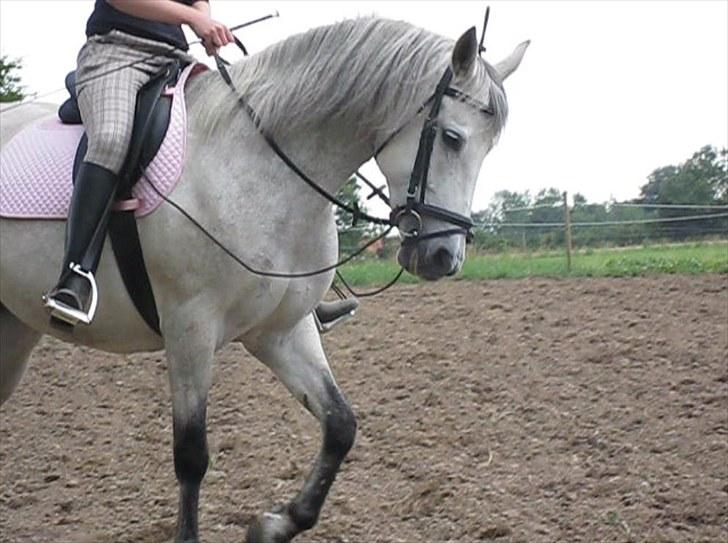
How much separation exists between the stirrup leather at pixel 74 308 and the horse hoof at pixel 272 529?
106 centimetres

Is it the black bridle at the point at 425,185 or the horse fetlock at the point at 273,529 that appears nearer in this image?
the black bridle at the point at 425,185

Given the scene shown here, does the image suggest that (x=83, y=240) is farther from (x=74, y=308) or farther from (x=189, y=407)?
(x=189, y=407)

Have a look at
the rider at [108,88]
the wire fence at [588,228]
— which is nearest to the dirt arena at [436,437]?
the rider at [108,88]

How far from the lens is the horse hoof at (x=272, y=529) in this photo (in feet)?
13.1

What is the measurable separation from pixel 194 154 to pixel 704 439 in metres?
3.73

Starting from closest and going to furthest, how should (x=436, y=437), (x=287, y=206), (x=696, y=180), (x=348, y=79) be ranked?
(x=348, y=79), (x=287, y=206), (x=436, y=437), (x=696, y=180)

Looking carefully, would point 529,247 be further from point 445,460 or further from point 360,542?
point 360,542

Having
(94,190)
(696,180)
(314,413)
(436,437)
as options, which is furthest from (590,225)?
(696,180)

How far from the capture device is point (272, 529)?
4016 millimetres

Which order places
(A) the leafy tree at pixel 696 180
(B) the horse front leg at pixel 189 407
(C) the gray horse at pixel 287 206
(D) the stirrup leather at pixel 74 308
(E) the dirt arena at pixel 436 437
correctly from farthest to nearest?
(A) the leafy tree at pixel 696 180, (E) the dirt arena at pixel 436 437, (B) the horse front leg at pixel 189 407, (D) the stirrup leather at pixel 74 308, (C) the gray horse at pixel 287 206

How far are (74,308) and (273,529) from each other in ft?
3.87

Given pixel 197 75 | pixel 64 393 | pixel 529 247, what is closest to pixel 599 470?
pixel 197 75

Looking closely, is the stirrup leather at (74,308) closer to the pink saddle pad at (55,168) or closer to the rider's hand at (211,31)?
the pink saddle pad at (55,168)

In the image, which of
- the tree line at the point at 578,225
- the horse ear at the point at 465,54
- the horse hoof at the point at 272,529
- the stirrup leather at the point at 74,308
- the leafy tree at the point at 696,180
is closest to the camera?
the horse ear at the point at 465,54
